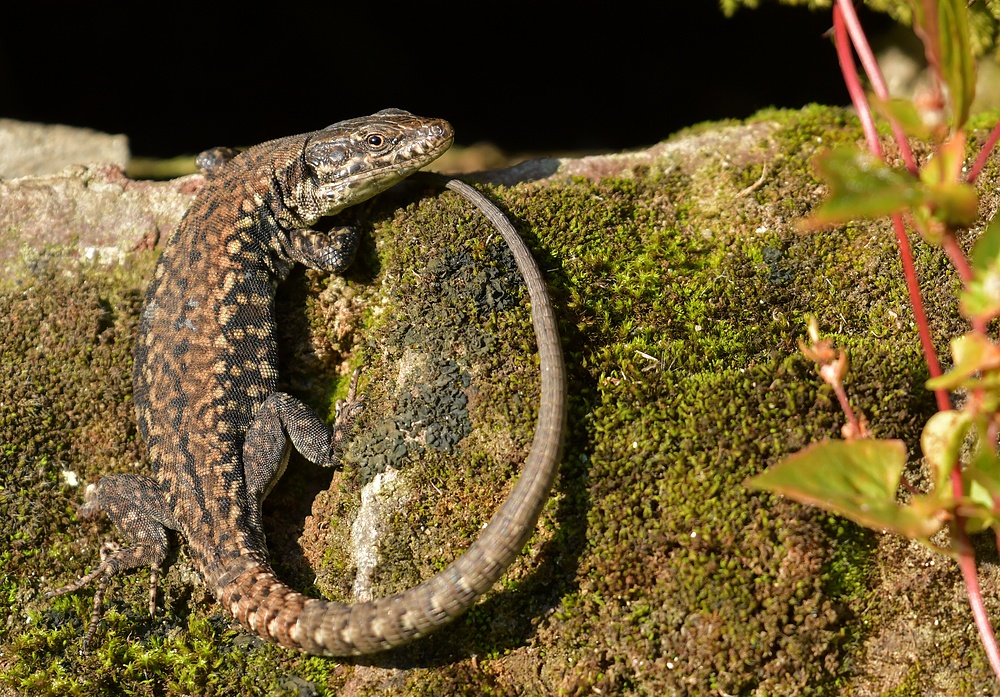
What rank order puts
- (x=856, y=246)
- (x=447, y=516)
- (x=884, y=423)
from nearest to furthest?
(x=884, y=423) < (x=447, y=516) < (x=856, y=246)

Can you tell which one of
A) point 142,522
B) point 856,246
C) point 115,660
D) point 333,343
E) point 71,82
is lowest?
point 115,660

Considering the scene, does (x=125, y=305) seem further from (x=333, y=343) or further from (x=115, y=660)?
(x=115, y=660)

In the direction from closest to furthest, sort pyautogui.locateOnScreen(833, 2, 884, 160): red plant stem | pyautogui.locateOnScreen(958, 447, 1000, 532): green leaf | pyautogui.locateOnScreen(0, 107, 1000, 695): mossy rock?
pyautogui.locateOnScreen(958, 447, 1000, 532): green leaf, pyautogui.locateOnScreen(833, 2, 884, 160): red plant stem, pyautogui.locateOnScreen(0, 107, 1000, 695): mossy rock

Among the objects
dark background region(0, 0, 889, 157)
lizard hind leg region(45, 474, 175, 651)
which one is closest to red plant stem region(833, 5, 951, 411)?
lizard hind leg region(45, 474, 175, 651)

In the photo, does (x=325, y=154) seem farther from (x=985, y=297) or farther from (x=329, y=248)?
(x=985, y=297)

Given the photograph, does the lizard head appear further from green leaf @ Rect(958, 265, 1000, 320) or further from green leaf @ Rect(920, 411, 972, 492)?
green leaf @ Rect(958, 265, 1000, 320)

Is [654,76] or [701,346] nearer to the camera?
[701,346]

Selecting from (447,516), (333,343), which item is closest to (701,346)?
(447,516)
